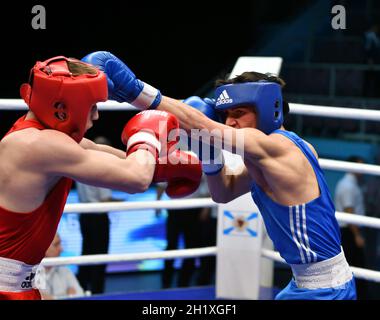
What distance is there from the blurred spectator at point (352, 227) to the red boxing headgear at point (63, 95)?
132 inches

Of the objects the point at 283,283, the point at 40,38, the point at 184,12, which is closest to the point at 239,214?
the point at 283,283

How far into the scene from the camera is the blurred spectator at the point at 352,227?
5012mm

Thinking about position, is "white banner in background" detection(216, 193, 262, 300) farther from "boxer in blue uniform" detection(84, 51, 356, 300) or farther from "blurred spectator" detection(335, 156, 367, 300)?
"blurred spectator" detection(335, 156, 367, 300)

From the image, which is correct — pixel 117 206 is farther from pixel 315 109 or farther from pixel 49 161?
pixel 49 161

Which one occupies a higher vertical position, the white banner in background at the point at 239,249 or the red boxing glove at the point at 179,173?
the red boxing glove at the point at 179,173

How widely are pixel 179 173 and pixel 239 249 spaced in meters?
1.13

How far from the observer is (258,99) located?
233cm

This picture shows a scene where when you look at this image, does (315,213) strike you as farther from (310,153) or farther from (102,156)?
(102,156)

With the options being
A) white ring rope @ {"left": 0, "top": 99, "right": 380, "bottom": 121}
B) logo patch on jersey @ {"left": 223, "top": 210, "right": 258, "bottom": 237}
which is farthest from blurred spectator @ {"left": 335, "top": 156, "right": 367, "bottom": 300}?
white ring rope @ {"left": 0, "top": 99, "right": 380, "bottom": 121}

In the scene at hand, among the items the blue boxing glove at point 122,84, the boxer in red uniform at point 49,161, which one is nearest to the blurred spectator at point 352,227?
the blue boxing glove at point 122,84

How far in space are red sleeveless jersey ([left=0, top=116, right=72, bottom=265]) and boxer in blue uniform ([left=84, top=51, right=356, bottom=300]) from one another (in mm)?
394

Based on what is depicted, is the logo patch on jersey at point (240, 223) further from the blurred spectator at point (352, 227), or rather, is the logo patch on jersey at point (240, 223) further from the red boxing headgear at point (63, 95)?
the blurred spectator at point (352, 227)

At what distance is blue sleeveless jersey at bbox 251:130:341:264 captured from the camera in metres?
2.33

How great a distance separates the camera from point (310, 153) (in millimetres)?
2443
